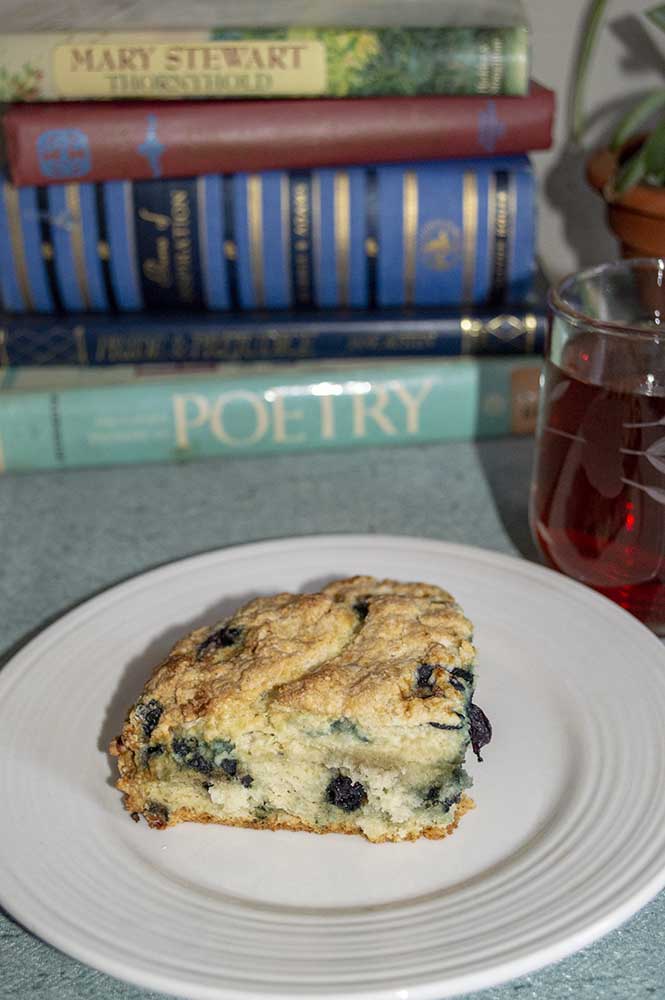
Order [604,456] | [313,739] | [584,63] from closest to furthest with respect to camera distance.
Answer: [313,739] < [604,456] < [584,63]

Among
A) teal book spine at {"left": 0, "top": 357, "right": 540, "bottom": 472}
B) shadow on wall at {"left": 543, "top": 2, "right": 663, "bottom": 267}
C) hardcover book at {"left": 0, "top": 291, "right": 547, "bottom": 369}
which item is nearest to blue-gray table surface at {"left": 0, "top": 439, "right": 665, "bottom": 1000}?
teal book spine at {"left": 0, "top": 357, "right": 540, "bottom": 472}

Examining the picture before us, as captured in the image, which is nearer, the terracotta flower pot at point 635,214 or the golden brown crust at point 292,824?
the golden brown crust at point 292,824

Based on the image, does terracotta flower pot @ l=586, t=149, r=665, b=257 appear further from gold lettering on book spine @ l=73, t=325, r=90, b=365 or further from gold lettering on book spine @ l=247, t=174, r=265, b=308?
gold lettering on book spine @ l=73, t=325, r=90, b=365

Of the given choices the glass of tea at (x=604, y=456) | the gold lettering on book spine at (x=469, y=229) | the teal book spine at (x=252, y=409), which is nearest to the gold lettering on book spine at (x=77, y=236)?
the teal book spine at (x=252, y=409)

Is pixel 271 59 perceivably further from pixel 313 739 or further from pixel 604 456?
pixel 313 739

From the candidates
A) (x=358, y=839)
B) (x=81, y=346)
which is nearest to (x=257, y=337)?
(x=81, y=346)

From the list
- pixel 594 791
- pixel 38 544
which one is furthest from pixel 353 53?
pixel 594 791

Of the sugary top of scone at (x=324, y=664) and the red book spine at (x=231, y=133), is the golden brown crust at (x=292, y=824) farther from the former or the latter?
the red book spine at (x=231, y=133)
